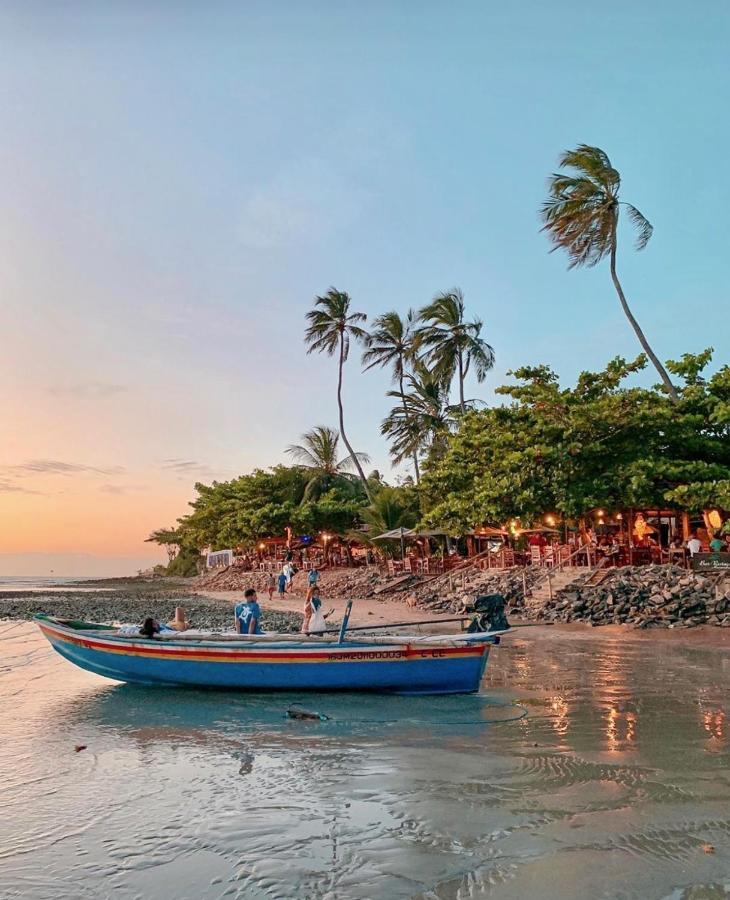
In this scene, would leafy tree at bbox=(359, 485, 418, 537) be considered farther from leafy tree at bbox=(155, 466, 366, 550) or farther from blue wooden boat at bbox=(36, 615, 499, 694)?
blue wooden boat at bbox=(36, 615, 499, 694)

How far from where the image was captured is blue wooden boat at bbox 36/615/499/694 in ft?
34.0

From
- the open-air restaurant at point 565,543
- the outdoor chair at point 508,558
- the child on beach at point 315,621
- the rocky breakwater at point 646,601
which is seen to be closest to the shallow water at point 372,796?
the child on beach at point 315,621

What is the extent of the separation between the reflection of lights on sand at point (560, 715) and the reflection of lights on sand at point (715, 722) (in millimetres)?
1664

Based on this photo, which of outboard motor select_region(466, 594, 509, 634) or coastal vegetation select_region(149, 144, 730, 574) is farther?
coastal vegetation select_region(149, 144, 730, 574)

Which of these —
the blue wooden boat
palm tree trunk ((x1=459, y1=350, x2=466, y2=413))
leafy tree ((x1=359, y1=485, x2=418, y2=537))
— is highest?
palm tree trunk ((x1=459, y1=350, x2=466, y2=413))

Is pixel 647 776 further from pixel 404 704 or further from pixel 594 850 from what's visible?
pixel 404 704

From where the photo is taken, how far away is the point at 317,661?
10422mm

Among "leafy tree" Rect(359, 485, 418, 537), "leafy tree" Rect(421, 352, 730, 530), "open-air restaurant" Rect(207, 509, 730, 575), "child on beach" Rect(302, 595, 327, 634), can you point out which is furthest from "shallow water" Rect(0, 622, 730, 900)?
"leafy tree" Rect(359, 485, 418, 537)

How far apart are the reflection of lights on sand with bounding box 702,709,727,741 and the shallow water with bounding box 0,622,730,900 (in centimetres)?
5

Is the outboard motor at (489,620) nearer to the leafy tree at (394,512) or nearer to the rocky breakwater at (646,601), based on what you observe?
the rocky breakwater at (646,601)

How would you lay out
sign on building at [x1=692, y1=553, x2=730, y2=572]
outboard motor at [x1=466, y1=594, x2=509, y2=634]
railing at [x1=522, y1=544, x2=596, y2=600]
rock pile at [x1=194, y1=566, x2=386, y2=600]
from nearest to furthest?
outboard motor at [x1=466, y1=594, x2=509, y2=634]
sign on building at [x1=692, y1=553, x2=730, y2=572]
railing at [x1=522, y1=544, x2=596, y2=600]
rock pile at [x1=194, y1=566, x2=386, y2=600]

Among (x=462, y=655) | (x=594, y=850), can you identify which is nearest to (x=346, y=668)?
(x=462, y=655)

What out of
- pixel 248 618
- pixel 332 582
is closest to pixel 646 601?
pixel 248 618

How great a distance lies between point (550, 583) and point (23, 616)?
808 inches
